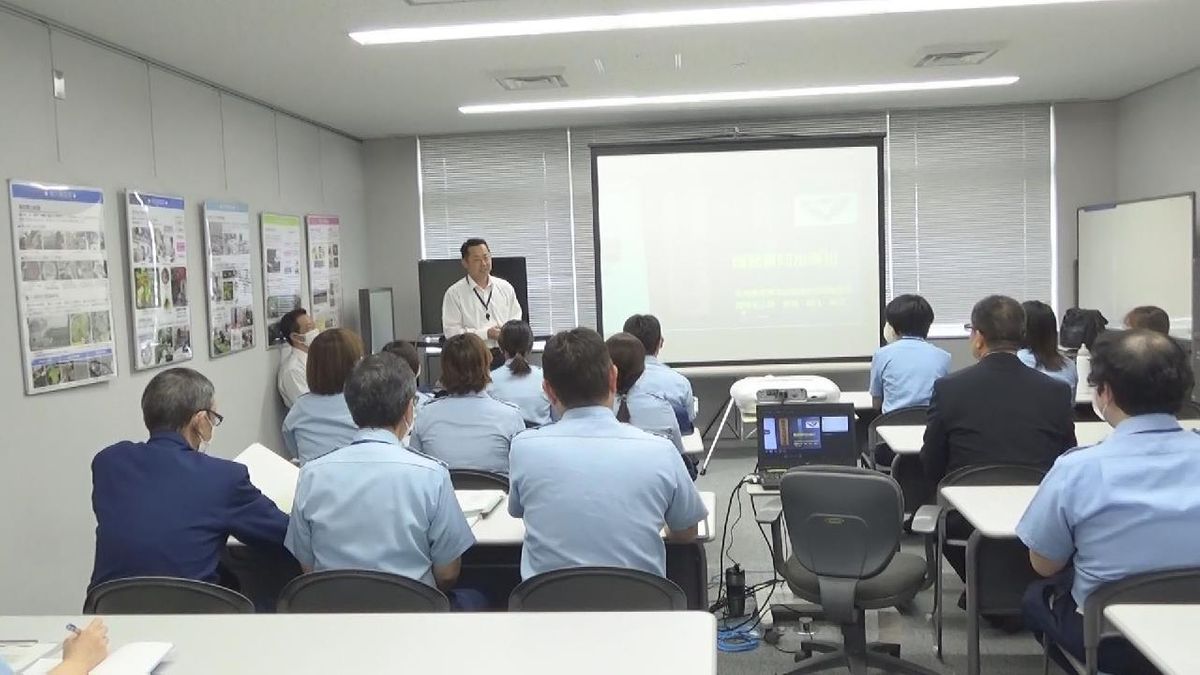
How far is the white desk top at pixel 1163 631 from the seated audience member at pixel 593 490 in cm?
104

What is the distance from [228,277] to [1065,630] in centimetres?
481

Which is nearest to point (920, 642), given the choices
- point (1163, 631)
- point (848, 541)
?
point (848, 541)

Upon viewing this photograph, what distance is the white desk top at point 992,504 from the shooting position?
2.64 meters

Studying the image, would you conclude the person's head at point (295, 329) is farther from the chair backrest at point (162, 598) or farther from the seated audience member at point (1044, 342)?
the seated audience member at point (1044, 342)

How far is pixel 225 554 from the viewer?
2.89 m

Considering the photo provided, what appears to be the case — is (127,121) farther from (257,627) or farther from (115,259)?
(257,627)

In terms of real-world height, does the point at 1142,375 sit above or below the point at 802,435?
above

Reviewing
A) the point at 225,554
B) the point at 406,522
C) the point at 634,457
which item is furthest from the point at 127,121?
the point at 634,457

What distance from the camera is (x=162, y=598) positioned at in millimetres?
2223

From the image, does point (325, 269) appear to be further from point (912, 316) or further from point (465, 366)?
point (912, 316)

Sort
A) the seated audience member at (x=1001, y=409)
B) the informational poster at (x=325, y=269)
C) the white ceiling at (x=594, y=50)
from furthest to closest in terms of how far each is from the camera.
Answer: the informational poster at (x=325, y=269) → the white ceiling at (x=594, y=50) → the seated audience member at (x=1001, y=409)

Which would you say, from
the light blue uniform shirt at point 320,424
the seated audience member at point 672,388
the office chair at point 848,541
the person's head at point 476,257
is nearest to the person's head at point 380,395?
the light blue uniform shirt at point 320,424

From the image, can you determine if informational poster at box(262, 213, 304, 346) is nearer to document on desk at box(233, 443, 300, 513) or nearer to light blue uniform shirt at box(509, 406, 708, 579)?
document on desk at box(233, 443, 300, 513)

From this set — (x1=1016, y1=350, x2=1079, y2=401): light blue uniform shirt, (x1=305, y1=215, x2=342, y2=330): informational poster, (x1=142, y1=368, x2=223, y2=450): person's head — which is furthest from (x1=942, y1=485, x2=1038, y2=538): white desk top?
(x1=305, y1=215, x2=342, y2=330): informational poster
